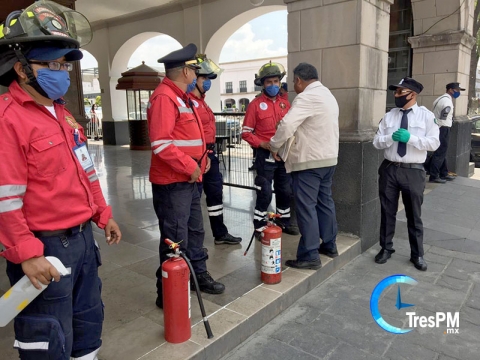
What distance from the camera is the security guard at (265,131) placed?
4805 mm

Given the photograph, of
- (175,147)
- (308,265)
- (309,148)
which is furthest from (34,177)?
(308,265)

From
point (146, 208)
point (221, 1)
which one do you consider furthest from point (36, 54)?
point (221, 1)

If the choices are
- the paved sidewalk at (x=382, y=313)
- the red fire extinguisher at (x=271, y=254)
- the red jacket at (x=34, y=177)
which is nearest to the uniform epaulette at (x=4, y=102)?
the red jacket at (x=34, y=177)

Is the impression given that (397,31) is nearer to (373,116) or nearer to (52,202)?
(373,116)

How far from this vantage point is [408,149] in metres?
4.22

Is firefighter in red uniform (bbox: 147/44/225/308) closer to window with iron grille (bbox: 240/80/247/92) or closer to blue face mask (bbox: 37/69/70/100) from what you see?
blue face mask (bbox: 37/69/70/100)

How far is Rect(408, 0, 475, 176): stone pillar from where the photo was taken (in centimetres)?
882

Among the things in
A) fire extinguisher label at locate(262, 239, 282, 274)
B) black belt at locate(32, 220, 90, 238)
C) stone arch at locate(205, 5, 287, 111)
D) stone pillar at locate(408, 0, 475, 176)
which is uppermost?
stone arch at locate(205, 5, 287, 111)

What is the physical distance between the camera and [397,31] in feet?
33.8

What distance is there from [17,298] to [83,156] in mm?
768

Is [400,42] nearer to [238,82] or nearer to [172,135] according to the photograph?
[172,135]

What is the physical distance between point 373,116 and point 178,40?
10835 millimetres

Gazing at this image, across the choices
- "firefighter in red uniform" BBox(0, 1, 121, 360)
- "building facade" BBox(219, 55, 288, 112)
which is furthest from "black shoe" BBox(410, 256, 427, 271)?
"building facade" BBox(219, 55, 288, 112)

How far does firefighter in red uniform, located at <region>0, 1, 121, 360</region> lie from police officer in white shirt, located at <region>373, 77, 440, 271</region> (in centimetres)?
331
